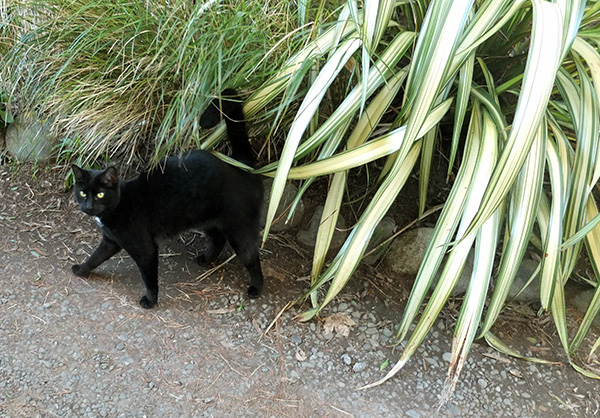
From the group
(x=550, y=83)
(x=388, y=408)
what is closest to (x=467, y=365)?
(x=388, y=408)

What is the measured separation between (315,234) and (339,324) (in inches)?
16.9

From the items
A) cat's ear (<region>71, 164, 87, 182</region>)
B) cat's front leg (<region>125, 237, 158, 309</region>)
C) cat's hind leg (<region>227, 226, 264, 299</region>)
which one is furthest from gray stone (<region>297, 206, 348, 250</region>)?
→ cat's ear (<region>71, 164, 87, 182</region>)

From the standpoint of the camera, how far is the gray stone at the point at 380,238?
85.4 inches

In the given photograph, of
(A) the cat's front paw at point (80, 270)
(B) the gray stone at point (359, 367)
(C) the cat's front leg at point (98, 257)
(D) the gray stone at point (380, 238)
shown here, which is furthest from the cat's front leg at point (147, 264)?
(D) the gray stone at point (380, 238)

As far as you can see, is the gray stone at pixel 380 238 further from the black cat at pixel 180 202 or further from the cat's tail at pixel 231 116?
the cat's tail at pixel 231 116

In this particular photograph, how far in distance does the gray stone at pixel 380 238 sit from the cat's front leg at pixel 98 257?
974mm

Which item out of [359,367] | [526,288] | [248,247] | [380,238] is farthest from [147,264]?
[526,288]

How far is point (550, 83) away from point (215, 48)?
3.45 ft

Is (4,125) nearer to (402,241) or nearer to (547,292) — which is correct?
(402,241)

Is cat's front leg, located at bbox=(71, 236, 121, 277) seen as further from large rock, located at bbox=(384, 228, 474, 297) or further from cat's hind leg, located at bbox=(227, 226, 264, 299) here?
large rock, located at bbox=(384, 228, 474, 297)

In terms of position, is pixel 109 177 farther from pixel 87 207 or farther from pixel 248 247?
pixel 248 247

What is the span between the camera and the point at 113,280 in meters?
1.96

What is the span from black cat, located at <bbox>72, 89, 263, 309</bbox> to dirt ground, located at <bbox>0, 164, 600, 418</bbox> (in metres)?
0.15

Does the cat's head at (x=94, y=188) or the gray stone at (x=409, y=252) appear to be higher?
the cat's head at (x=94, y=188)
